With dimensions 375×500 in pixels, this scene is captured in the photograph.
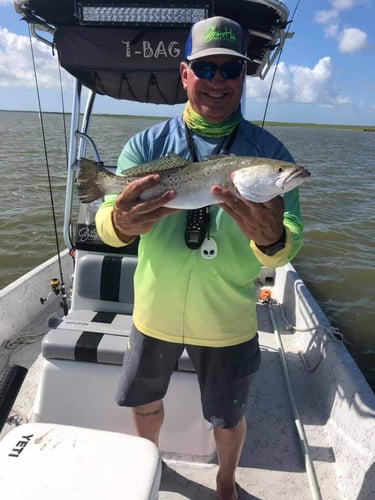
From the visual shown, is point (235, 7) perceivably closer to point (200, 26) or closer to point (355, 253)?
point (200, 26)

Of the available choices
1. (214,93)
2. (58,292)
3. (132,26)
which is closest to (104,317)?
(58,292)

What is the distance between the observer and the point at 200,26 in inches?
88.0

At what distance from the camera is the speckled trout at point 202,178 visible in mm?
1885

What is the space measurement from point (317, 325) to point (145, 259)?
2.64 meters

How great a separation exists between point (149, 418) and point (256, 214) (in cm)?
152

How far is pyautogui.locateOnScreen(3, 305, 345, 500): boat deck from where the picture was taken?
297 centimetres

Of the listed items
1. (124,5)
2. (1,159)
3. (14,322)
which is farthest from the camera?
(1,159)

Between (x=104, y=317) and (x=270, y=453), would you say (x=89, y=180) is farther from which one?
(x=270, y=453)

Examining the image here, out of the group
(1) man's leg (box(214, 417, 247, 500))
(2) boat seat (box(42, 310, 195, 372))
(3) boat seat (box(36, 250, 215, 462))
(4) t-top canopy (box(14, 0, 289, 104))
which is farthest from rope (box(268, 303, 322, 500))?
(4) t-top canopy (box(14, 0, 289, 104))

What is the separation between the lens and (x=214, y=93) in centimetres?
219

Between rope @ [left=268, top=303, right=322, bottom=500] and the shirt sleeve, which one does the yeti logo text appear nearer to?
the shirt sleeve

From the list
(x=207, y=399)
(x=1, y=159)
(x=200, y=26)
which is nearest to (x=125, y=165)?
(x=200, y=26)

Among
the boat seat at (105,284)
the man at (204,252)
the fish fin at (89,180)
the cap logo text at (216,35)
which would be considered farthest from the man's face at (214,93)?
the boat seat at (105,284)

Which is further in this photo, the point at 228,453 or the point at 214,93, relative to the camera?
the point at 228,453
